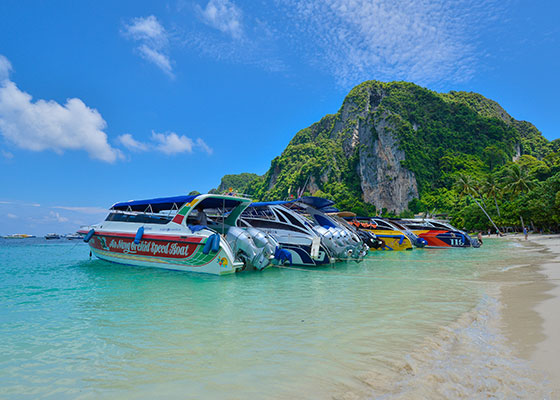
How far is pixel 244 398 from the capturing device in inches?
107

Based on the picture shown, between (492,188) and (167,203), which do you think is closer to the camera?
(167,203)

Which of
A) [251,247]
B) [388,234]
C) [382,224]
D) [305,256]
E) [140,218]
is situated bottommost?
[305,256]

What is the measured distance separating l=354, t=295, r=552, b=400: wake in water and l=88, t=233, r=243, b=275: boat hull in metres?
7.62

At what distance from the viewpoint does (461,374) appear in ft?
9.68

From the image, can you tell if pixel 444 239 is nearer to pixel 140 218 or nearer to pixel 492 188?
pixel 140 218

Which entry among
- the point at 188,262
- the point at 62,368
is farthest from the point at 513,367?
the point at 188,262

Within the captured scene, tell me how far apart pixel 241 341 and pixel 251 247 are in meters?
7.04

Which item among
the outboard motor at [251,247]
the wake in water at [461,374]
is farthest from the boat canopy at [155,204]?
the wake in water at [461,374]

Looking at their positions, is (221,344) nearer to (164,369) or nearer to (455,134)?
(164,369)

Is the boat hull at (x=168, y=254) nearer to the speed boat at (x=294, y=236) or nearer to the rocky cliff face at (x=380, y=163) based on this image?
the speed boat at (x=294, y=236)

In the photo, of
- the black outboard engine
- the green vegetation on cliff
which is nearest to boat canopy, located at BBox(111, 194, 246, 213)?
the black outboard engine

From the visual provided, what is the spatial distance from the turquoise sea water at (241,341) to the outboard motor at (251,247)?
306 centimetres

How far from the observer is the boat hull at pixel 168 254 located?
34.8 feet

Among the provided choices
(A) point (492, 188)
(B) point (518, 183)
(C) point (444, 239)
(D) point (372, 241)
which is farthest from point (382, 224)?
(A) point (492, 188)
